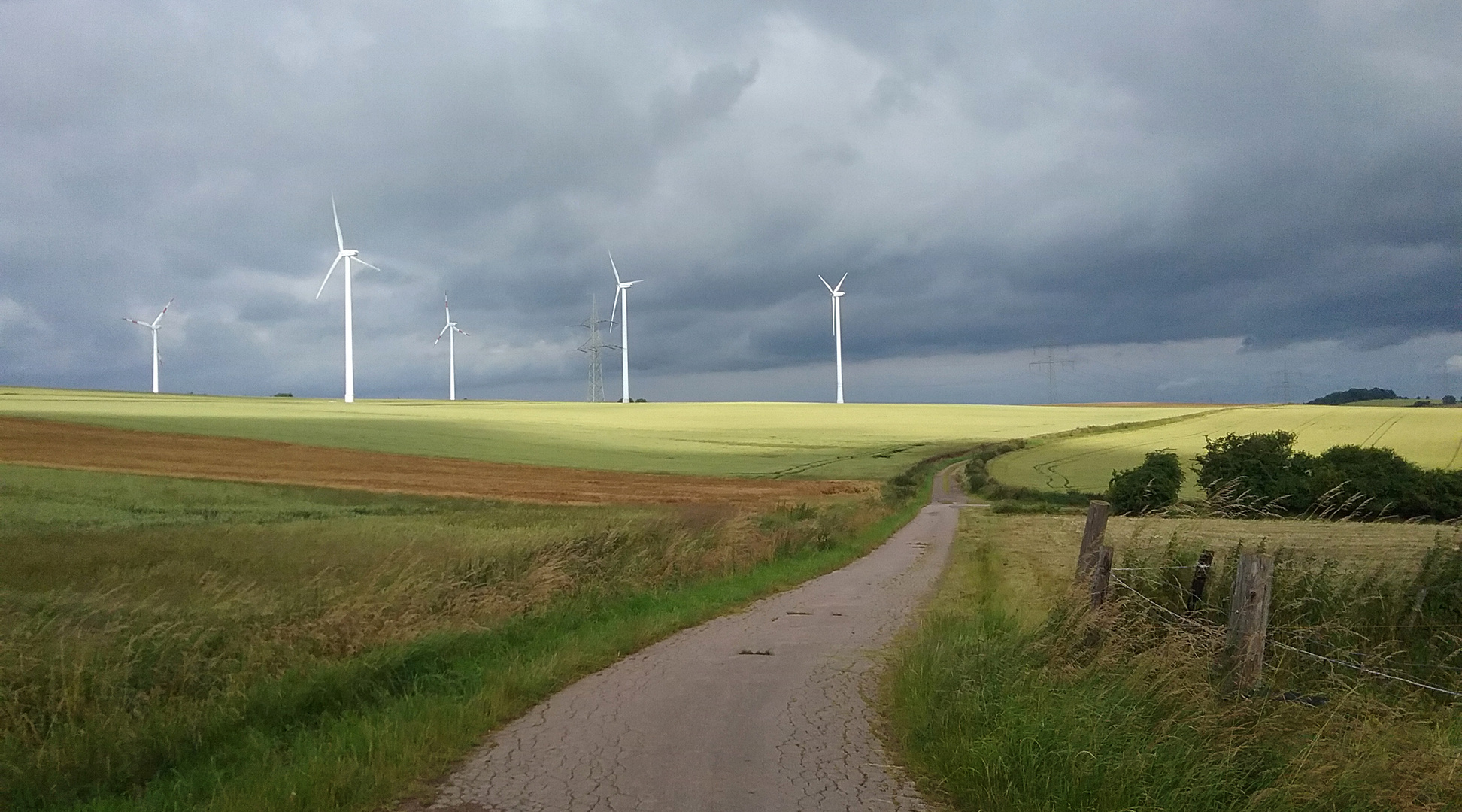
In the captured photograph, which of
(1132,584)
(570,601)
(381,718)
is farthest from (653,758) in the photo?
(570,601)

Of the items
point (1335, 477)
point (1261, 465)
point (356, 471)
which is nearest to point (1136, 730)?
point (356, 471)

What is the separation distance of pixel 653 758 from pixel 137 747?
413 cm

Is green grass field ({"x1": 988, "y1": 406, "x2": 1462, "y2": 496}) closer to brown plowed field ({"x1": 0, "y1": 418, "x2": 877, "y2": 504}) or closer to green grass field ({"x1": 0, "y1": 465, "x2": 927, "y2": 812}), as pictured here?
brown plowed field ({"x1": 0, "y1": 418, "x2": 877, "y2": 504})

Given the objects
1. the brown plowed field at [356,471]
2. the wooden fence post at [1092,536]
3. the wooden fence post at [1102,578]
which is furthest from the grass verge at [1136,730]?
the brown plowed field at [356,471]

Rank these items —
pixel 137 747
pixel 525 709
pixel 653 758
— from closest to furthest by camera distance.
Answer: pixel 653 758, pixel 137 747, pixel 525 709

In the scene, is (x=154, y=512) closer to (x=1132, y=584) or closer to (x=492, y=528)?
Result: (x=492, y=528)

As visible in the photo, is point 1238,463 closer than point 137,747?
No

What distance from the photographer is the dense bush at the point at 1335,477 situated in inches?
1738

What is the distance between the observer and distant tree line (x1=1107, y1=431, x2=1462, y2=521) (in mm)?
44281

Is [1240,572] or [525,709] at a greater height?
[1240,572]

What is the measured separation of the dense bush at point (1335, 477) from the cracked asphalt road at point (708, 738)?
118 ft

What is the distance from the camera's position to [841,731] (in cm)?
816

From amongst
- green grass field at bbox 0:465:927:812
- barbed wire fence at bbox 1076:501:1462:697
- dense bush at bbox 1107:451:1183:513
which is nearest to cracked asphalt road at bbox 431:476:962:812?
green grass field at bbox 0:465:927:812

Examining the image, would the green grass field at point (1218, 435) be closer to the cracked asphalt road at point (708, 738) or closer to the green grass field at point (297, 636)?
the green grass field at point (297, 636)
